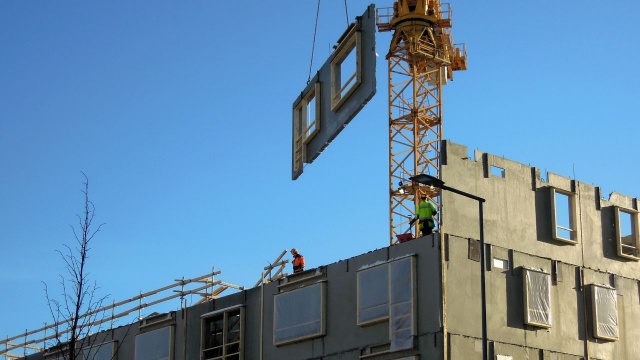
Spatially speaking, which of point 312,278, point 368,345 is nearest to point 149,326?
point 312,278

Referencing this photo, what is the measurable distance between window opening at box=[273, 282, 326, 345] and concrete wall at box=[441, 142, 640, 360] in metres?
5.97

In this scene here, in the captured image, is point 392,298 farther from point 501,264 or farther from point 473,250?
point 501,264

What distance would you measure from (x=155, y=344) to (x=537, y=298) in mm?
17798

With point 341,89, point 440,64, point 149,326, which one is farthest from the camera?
point 440,64

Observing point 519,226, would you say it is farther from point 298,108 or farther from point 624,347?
point 298,108

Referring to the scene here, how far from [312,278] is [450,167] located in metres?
6.87

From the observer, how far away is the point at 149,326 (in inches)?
2071

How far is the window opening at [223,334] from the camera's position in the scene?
47875 mm

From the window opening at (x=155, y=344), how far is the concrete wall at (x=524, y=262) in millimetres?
15484

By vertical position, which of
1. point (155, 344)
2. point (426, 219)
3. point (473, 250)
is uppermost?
point (426, 219)

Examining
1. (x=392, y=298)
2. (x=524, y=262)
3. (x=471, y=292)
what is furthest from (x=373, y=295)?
(x=524, y=262)

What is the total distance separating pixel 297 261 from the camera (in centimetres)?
4719

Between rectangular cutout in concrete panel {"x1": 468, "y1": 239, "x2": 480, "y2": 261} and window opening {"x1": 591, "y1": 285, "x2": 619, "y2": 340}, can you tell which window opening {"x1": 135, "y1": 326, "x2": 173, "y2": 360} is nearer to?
rectangular cutout in concrete panel {"x1": 468, "y1": 239, "x2": 480, "y2": 261}

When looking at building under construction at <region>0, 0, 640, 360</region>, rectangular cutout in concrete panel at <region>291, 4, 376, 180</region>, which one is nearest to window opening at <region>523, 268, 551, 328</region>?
building under construction at <region>0, 0, 640, 360</region>
